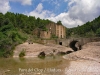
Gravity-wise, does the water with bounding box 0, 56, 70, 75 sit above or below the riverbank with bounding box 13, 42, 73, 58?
below

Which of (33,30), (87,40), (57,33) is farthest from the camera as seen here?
(57,33)

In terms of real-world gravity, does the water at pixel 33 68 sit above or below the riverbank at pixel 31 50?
below

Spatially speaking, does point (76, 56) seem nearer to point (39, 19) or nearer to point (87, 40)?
point (87, 40)

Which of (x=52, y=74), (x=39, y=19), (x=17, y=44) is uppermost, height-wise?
(x=39, y=19)

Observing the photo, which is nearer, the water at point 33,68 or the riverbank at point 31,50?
the water at point 33,68

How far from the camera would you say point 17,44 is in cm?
3725

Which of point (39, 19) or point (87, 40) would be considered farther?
point (39, 19)

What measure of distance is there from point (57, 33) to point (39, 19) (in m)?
12.8

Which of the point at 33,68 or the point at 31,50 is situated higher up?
the point at 31,50

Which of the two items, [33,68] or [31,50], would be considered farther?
[31,50]

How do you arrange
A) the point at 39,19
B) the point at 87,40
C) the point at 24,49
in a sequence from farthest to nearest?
1. the point at 39,19
2. the point at 87,40
3. the point at 24,49

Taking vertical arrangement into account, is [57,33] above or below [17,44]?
above

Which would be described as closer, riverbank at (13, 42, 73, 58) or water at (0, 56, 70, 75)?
water at (0, 56, 70, 75)

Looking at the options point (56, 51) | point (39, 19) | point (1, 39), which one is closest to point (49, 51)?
point (56, 51)
